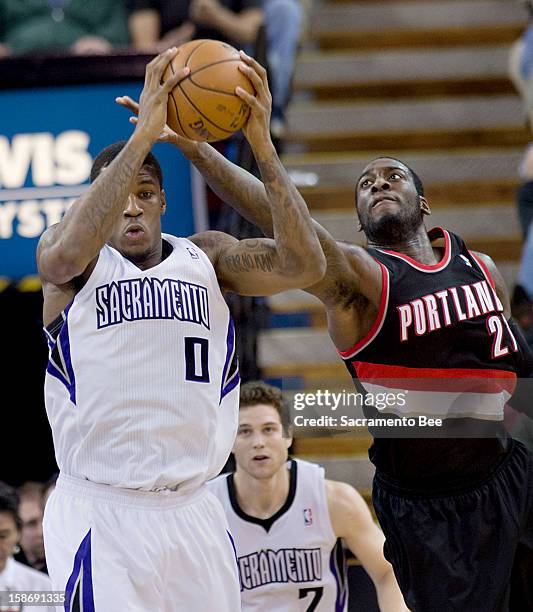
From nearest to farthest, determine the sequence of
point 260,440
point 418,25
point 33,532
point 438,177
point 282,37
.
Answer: point 260,440
point 33,532
point 438,177
point 282,37
point 418,25

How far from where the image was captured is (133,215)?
3.93m

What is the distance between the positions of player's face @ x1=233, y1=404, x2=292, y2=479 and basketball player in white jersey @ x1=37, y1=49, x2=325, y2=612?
134 centimetres

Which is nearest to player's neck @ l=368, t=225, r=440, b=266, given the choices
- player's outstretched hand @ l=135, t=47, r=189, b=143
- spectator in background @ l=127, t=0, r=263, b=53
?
player's outstretched hand @ l=135, t=47, r=189, b=143

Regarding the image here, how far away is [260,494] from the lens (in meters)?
5.51

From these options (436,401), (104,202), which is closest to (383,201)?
(436,401)

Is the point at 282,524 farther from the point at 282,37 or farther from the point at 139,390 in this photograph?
the point at 282,37

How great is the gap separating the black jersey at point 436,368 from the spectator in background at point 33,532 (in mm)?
2642

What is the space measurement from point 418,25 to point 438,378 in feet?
20.0

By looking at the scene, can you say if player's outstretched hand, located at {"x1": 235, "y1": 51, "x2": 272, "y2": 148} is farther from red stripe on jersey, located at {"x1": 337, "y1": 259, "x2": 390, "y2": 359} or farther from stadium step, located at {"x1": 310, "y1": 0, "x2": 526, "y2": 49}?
stadium step, located at {"x1": 310, "y1": 0, "x2": 526, "y2": 49}

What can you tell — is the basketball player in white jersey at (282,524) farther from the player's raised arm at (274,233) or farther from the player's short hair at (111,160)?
the player's short hair at (111,160)

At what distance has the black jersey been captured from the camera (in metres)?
4.35

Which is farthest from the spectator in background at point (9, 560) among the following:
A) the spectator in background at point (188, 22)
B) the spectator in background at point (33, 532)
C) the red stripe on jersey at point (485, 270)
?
the spectator in background at point (188, 22)

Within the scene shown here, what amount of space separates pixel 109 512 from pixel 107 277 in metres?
0.77

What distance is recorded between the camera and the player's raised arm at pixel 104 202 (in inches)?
142
